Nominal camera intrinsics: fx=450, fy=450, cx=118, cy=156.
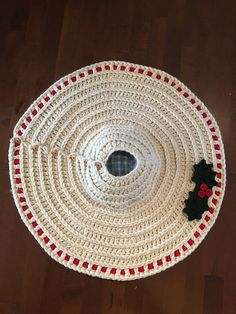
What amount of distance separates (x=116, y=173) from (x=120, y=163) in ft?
0.08

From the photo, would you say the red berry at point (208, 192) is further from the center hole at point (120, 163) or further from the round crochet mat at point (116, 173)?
the center hole at point (120, 163)

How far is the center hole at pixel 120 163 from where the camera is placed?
91 cm

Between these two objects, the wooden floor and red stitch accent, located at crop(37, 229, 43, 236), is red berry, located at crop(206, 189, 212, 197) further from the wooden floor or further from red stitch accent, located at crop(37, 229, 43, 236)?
red stitch accent, located at crop(37, 229, 43, 236)

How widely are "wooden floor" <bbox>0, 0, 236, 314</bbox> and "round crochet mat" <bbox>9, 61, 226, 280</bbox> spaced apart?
→ 0.09 ft

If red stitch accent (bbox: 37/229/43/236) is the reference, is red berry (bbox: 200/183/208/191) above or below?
above

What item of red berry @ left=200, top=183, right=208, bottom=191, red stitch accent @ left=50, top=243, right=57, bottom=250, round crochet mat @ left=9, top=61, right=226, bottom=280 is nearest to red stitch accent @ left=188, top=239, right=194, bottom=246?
round crochet mat @ left=9, top=61, right=226, bottom=280

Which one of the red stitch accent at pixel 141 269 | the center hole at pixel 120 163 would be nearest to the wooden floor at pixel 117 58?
the red stitch accent at pixel 141 269

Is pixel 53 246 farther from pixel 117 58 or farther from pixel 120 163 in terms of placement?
pixel 117 58

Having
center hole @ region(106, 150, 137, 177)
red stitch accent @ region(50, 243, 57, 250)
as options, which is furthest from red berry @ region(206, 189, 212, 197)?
red stitch accent @ region(50, 243, 57, 250)

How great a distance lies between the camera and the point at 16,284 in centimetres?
88

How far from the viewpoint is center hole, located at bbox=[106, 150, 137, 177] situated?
3.00ft

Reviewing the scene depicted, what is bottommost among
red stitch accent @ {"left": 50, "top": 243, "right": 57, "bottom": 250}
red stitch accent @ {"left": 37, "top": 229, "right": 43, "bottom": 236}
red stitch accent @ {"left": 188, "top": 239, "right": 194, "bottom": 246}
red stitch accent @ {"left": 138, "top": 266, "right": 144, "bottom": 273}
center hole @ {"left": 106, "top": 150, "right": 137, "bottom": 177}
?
red stitch accent @ {"left": 138, "top": 266, "right": 144, "bottom": 273}

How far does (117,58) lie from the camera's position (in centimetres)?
101

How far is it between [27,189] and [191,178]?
0.33 meters
